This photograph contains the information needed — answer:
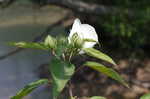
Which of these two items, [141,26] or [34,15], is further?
[34,15]

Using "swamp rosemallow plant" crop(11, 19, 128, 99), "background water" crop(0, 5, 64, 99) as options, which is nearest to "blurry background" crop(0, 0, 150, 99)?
"background water" crop(0, 5, 64, 99)

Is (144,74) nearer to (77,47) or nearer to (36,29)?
(36,29)

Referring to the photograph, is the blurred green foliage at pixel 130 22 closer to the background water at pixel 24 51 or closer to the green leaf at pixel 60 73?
the background water at pixel 24 51

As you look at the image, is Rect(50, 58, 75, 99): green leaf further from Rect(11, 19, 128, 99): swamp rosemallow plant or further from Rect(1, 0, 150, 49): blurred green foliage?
Rect(1, 0, 150, 49): blurred green foliage

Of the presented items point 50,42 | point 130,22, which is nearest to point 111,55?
point 130,22

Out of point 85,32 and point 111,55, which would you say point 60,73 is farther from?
point 111,55

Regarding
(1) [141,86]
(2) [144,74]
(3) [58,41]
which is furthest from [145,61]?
(3) [58,41]
